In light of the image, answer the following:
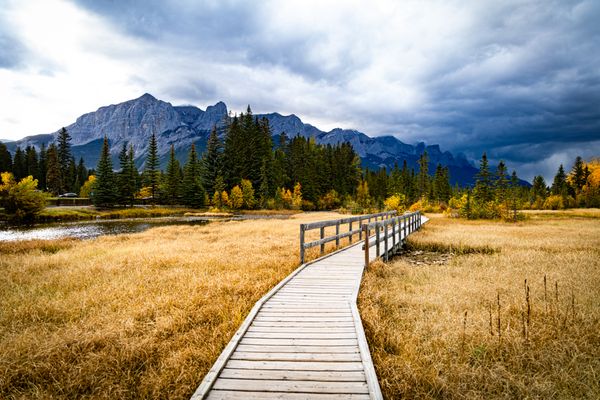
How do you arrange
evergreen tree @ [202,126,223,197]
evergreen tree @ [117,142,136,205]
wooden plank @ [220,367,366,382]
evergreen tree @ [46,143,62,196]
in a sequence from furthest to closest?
evergreen tree @ [202,126,223,197] → evergreen tree @ [46,143,62,196] → evergreen tree @ [117,142,136,205] → wooden plank @ [220,367,366,382]

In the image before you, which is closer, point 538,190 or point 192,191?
point 192,191

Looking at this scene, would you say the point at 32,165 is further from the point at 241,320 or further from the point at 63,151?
the point at 241,320

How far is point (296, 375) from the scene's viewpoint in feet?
14.6

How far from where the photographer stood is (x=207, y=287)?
9.05 metres

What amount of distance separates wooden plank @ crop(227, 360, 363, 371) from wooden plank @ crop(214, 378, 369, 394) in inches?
12.8

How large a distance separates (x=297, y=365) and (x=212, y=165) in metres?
73.8

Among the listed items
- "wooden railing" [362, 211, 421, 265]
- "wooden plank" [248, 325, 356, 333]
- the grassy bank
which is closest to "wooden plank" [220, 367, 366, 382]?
"wooden plank" [248, 325, 356, 333]

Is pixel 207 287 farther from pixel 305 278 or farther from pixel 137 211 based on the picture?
pixel 137 211

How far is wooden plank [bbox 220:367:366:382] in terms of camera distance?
14.2ft

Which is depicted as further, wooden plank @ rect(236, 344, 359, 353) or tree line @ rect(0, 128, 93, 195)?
tree line @ rect(0, 128, 93, 195)

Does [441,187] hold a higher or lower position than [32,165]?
lower

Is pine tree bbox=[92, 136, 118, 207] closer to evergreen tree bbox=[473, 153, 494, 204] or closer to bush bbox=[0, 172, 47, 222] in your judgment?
bush bbox=[0, 172, 47, 222]

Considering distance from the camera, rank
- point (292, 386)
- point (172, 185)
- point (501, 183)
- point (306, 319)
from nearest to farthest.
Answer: point (292, 386)
point (306, 319)
point (501, 183)
point (172, 185)

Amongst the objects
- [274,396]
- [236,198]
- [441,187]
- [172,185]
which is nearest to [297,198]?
[236,198]
